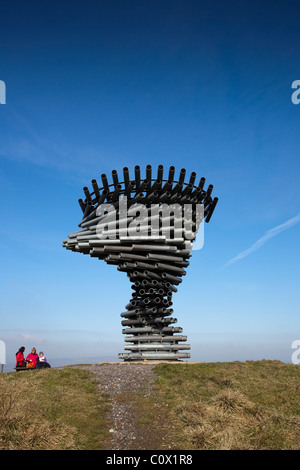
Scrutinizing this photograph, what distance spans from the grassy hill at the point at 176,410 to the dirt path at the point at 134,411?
3.7 inches

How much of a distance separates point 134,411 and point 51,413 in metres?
2.27

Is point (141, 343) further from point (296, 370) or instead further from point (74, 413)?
point (74, 413)

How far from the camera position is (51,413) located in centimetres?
947

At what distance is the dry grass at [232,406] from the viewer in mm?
8078

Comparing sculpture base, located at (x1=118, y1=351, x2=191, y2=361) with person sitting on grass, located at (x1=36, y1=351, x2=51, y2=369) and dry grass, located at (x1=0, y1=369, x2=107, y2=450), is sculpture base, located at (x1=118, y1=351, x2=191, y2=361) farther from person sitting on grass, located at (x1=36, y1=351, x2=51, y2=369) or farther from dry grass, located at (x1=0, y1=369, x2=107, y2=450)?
dry grass, located at (x1=0, y1=369, x2=107, y2=450)

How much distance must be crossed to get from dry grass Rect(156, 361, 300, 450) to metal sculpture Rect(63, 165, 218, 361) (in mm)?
Answer: 4007

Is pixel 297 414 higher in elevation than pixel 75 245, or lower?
lower

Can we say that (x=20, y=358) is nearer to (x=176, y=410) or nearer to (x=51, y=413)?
(x=51, y=413)

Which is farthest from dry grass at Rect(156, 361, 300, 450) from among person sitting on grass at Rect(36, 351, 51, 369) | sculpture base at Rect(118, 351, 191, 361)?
person sitting on grass at Rect(36, 351, 51, 369)

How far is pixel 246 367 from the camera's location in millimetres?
16547

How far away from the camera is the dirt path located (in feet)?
26.7

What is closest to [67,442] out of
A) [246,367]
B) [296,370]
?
[246,367]

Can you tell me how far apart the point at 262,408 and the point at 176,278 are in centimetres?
1052

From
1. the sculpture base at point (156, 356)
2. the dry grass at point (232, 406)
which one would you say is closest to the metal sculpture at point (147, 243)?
the sculpture base at point (156, 356)
